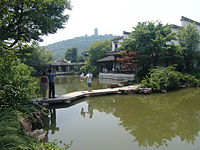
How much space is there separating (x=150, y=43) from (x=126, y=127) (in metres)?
10.5

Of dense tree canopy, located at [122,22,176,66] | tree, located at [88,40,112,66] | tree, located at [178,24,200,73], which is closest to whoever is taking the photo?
dense tree canopy, located at [122,22,176,66]

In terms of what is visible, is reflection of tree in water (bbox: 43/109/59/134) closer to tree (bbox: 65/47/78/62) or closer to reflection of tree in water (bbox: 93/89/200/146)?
reflection of tree in water (bbox: 93/89/200/146)

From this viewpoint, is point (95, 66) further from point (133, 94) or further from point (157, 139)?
point (157, 139)

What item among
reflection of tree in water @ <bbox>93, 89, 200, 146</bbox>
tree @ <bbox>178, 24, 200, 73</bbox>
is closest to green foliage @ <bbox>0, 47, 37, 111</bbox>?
reflection of tree in water @ <bbox>93, 89, 200, 146</bbox>

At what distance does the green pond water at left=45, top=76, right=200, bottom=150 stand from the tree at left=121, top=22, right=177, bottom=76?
24.9ft

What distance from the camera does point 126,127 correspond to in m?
4.83

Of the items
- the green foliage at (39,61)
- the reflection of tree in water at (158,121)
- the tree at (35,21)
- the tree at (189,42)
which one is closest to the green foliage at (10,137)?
the reflection of tree in water at (158,121)

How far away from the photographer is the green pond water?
12.4 ft

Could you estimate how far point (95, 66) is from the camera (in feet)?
85.0

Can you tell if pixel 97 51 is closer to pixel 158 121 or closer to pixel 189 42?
pixel 189 42

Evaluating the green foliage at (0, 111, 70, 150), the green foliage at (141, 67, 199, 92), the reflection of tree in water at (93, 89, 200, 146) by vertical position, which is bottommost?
the reflection of tree in water at (93, 89, 200, 146)

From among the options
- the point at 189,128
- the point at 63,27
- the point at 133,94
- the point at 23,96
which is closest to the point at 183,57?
the point at 133,94

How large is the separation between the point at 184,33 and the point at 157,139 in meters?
14.9

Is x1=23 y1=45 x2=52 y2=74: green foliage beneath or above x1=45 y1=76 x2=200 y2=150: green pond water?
above
